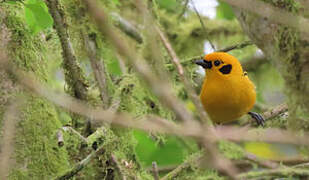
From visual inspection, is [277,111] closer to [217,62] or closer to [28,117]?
[217,62]

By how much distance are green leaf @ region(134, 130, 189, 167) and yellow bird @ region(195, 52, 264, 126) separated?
0.85 metres

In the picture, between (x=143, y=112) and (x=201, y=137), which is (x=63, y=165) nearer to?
(x=143, y=112)

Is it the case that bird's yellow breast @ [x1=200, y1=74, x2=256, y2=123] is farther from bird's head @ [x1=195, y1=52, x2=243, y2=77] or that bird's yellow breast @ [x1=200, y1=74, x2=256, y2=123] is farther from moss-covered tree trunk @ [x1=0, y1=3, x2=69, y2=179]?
moss-covered tree trunk @ [x1=0, y1=3, x2=69, y2=179]

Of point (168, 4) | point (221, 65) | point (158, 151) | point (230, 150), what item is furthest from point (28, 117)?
point (168, 4)

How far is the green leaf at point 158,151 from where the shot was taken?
523 centimetres

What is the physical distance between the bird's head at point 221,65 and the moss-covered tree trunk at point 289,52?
7.21 feet

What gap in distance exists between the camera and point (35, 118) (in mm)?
3180

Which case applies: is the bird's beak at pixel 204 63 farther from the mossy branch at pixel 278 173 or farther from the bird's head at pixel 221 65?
the mossy branch at pixel 278 173

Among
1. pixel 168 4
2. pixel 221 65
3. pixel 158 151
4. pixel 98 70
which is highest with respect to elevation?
pixel 98 70

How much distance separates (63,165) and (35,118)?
367 millimetres

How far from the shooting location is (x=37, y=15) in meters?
2.91

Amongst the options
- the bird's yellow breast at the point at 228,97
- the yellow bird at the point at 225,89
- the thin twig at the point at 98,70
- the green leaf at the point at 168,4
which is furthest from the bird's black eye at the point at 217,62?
the green leaf at the point at 168,4

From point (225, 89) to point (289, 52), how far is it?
223cm

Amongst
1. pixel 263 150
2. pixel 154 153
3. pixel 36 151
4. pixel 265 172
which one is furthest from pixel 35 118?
pixel 263 150
